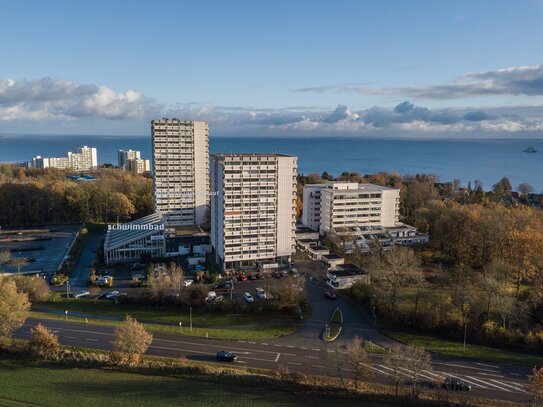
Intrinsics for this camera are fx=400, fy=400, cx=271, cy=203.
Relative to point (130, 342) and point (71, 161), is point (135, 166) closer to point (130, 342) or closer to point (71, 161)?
point (71, 161)

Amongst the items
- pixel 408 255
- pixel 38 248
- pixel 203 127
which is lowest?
pixel 38 248

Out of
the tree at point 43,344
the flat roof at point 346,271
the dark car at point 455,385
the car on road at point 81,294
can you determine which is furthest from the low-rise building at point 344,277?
the tree at point 43,344

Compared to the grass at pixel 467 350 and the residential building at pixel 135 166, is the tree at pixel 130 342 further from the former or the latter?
the residential building at pixel 135 166

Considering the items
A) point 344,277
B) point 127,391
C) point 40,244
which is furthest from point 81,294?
point 344,277

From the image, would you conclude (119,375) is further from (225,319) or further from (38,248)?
(38,248)

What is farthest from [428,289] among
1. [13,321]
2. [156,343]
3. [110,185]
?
[110,185]
